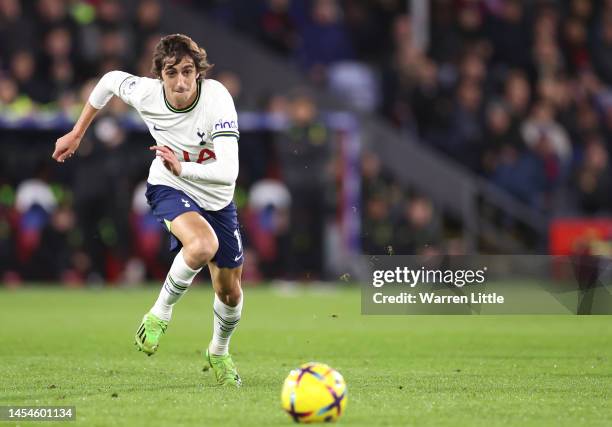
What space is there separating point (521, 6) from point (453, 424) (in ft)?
59.3

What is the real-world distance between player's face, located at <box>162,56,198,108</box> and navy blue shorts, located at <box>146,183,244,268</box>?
0.68 meters

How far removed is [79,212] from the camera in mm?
20953

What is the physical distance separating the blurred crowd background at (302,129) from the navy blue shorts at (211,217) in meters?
10.2

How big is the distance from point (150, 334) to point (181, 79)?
5.88ft

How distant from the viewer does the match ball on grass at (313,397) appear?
7.25m

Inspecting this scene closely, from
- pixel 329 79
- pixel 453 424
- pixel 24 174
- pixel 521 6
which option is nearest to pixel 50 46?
pixel 24 174

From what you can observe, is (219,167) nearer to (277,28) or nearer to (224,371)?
(224,371)

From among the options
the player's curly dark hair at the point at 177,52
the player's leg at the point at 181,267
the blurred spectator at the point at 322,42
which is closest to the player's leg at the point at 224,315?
the player's leg at the point at 181,267

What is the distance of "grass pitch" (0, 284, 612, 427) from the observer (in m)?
7.80

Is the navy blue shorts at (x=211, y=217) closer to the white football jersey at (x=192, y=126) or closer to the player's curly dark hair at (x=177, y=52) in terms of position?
the white football jersey at (x=192, y=126)

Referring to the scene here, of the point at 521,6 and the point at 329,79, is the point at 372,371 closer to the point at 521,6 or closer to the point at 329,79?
the point at 329,79

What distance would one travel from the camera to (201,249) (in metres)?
8.84

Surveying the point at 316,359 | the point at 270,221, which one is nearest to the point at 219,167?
the point at 316,359

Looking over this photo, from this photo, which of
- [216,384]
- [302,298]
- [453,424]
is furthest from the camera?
[302,298]
